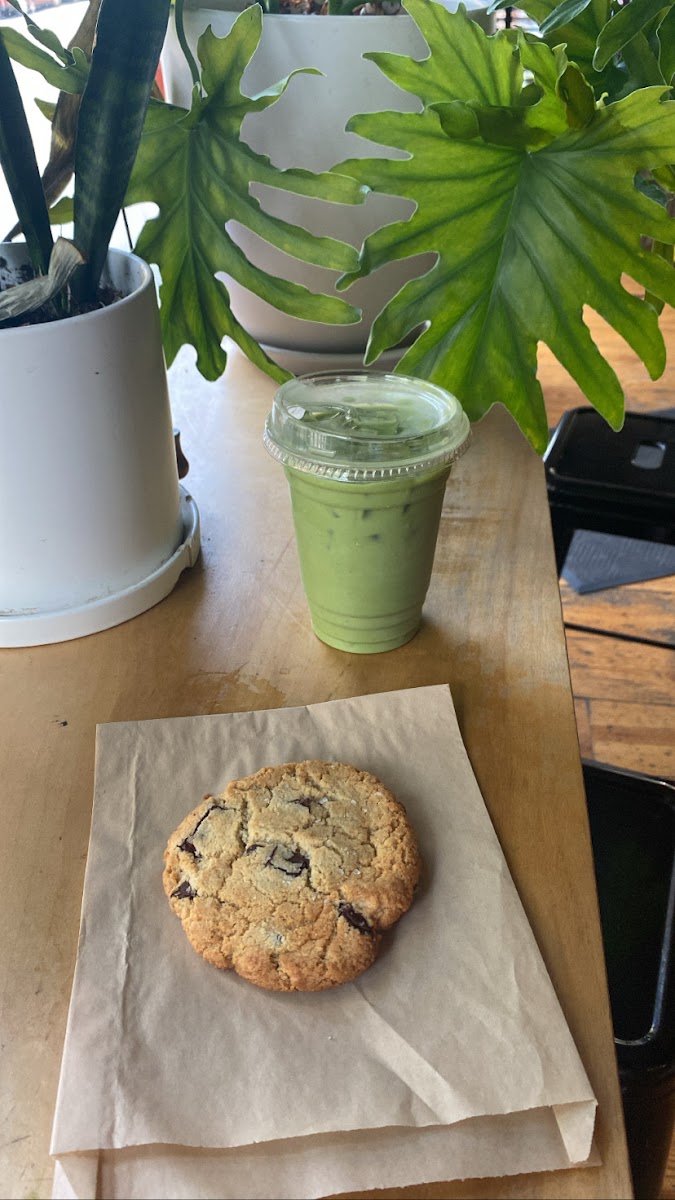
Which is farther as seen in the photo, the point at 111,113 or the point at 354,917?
the point at 111,113

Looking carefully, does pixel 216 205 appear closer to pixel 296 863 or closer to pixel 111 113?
pixel 111 113

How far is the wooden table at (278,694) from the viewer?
1.60ft

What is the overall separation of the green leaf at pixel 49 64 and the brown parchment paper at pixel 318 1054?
55 cm

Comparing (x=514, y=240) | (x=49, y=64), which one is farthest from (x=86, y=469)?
(x=514, y=240)

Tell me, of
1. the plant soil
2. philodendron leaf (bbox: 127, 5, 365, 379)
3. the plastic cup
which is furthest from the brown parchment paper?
philodendron leaf (bbox: 127, 5, 365, 379)

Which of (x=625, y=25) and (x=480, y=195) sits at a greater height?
(x=625, y=25)

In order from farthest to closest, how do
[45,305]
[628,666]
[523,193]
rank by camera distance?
[628,666], [523,193], [45,305]

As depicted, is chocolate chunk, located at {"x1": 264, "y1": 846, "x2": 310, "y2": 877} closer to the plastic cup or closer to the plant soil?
the plastic cup

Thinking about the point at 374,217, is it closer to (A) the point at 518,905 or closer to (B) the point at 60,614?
(B) the point at 60,614

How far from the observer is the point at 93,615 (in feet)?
2.49

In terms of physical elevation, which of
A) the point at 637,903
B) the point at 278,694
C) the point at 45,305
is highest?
the point at 45,305

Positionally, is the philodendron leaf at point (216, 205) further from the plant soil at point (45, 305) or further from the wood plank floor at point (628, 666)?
the wood plank floor at point (628, 666)

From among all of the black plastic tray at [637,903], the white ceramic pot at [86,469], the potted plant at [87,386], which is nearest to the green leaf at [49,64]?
the potted plant at [87,386]

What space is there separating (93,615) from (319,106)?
53 centimetres
